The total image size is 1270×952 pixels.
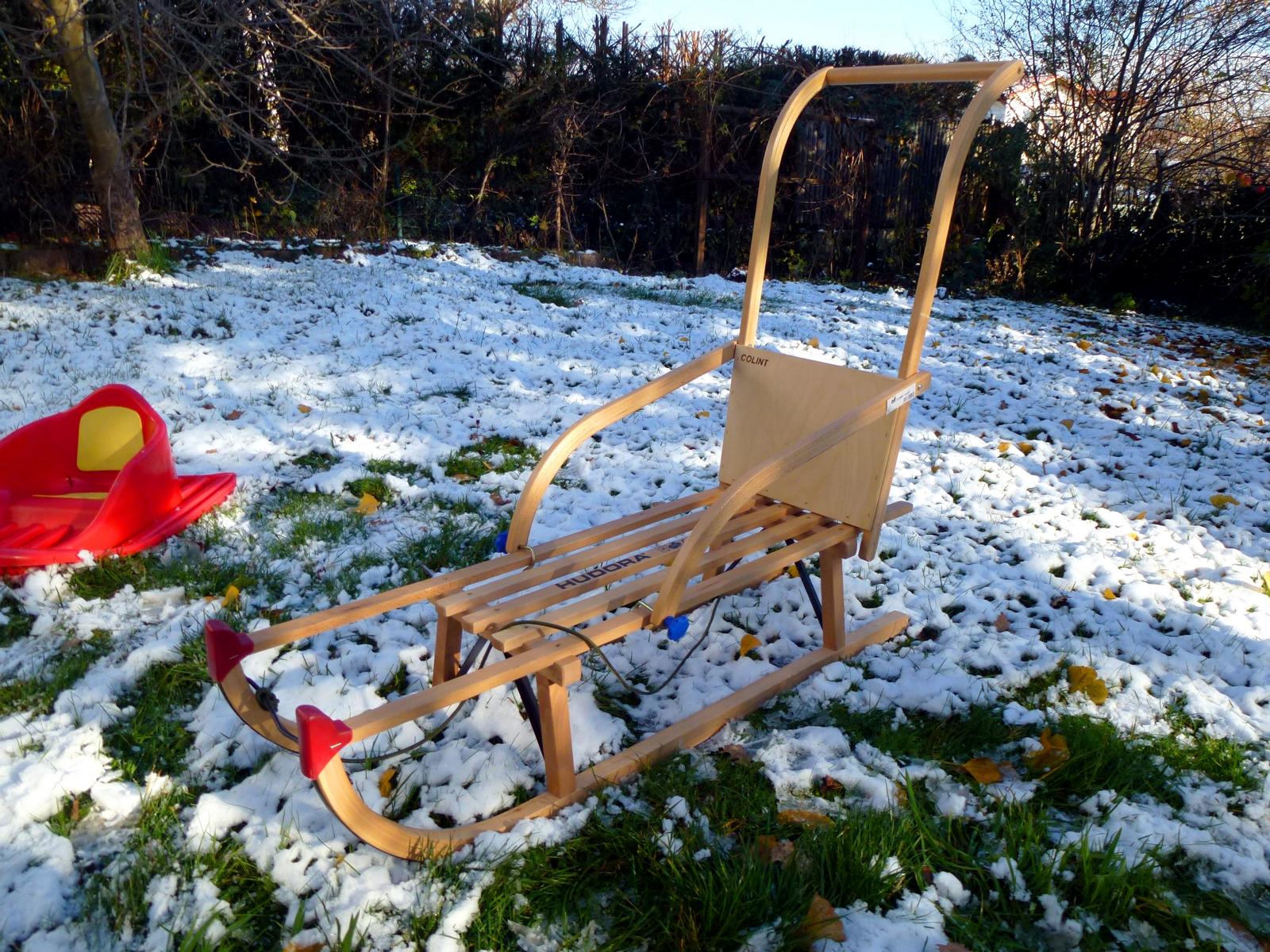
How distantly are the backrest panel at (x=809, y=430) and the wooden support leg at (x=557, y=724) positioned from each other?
93 cm

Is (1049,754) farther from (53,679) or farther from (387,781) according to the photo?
(53,679)

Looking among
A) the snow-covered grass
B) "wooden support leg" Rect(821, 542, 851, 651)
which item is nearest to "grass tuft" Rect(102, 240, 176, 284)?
the snow-covered grass

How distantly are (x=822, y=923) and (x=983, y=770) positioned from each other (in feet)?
2.35

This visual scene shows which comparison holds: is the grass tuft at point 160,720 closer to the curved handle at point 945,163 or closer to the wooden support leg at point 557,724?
the wooden support leg at point 557,724

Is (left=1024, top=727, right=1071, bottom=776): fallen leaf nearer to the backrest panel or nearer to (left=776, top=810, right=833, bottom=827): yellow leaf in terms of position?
(left=776, top=810, right=833, bottom=827): yellow leaf

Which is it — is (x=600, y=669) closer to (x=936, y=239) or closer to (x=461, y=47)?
(x=936, y=239)

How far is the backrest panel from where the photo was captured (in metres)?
2.57

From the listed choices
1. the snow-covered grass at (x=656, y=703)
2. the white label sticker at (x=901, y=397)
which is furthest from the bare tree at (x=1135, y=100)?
the white label sticker at (x=901, y=397)

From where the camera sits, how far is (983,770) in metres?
2.20

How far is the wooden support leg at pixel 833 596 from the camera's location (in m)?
2.66

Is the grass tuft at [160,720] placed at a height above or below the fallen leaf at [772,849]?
below

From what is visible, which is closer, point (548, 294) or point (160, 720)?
point (160, 720)

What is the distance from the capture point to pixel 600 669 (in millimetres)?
2668

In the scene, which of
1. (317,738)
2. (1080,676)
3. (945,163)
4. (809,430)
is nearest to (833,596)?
(809,430)
